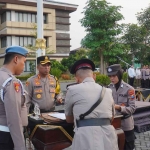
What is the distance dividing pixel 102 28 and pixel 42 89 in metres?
16.7

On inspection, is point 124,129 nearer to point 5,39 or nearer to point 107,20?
point 107,20

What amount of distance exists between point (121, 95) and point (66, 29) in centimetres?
2886

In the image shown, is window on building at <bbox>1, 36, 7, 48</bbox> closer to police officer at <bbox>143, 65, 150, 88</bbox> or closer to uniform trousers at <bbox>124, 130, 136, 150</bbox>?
police officer at <bbox>143, 65, 150, 88</bbox>

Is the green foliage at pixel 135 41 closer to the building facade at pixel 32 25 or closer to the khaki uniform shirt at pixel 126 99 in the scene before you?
the building facade at pixel 32 25

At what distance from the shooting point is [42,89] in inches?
149

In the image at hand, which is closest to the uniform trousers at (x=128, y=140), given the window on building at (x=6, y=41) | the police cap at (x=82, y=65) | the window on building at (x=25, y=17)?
the police cap at (x=82, y=65)

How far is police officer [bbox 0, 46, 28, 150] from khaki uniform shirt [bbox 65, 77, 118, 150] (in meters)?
0.46

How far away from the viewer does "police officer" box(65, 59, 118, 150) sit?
2229 millimetres

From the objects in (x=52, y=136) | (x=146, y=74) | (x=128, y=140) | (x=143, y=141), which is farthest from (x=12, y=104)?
(x=146, y=74)

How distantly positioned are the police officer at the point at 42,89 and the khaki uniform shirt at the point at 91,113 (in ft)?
4.64

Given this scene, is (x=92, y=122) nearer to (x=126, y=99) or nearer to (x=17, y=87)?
(x=17, y=87)

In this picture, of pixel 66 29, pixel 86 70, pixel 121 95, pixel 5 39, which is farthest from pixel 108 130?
pixel 66 29

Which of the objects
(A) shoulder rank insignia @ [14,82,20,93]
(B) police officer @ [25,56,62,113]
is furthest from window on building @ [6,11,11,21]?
(A) shoulder rank insignia @ [14,82,20,93]

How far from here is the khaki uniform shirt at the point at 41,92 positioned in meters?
3.74
